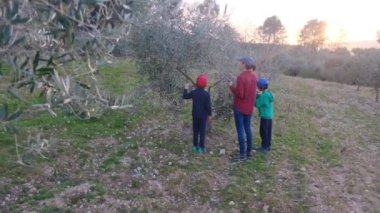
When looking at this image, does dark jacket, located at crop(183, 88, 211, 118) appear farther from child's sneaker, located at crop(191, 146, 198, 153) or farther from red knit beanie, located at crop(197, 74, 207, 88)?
child's sneaker, located at crop(191, 146, 198, 153)

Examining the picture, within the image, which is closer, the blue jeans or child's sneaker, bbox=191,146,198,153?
the blue jeans

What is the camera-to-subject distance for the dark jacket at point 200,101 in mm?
8719

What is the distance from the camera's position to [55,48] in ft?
10.0

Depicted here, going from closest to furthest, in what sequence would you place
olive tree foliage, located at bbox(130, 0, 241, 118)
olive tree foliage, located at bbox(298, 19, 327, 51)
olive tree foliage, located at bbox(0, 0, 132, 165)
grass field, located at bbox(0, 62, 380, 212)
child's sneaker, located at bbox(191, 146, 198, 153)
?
olive tree foliage, located at bbox(0, 0, 132, 165)
grass field, located at bbox(0, 62, 380, 212)
olive tree foliage, located at bbox(130, 0, 241, 118)
child's sneaker, located at bbox(191, 146, 198, 153)
olive tree foliage, located at bbox(298, 19, 327, 51)

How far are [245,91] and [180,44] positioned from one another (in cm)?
150

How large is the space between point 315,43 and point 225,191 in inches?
1640

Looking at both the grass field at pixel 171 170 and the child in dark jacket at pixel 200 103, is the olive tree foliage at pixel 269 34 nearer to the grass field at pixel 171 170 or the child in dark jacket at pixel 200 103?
the grass field at pixel 171 170

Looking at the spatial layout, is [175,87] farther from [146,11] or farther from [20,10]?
[20,10]

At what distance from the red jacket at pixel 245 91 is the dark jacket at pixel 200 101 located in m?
0.52

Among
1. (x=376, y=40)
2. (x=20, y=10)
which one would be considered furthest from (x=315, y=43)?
(x=20, y=10)

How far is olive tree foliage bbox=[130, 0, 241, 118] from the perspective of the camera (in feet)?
28.6

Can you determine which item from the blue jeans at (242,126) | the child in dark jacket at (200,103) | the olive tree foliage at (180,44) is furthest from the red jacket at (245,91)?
the olive tree foliage at (180,44)

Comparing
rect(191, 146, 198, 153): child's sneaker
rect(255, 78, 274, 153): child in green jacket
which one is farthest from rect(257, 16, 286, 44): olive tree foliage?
rect(191, 146, 198, 153): child's sneaker

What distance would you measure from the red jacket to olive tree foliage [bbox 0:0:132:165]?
5.39m
